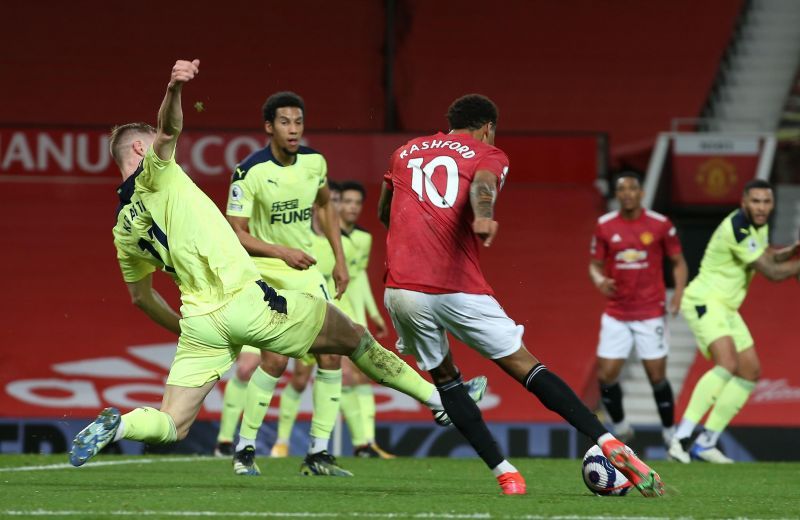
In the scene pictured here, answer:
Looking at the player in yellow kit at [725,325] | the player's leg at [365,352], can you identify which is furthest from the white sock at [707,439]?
the player's leg at [365,352]

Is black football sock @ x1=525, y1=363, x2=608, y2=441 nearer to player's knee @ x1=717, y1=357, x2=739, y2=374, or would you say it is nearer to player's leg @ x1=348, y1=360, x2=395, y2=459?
player's knee @ x1=717, y1=357, x2=739, y2=374

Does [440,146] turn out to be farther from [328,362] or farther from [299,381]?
[299,381]

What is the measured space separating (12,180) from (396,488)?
8.71 meters

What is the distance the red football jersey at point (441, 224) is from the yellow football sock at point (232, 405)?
4277 mm

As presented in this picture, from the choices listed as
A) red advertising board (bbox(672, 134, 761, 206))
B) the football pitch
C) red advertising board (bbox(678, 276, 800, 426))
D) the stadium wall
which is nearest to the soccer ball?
the football pitch

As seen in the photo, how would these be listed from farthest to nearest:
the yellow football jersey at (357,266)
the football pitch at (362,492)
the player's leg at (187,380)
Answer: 1. the yellow football jersey at (357,266)
2. the player's leg at (187,380)
3. the football pitch at (362,492)

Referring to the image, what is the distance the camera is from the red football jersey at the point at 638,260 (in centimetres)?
1178

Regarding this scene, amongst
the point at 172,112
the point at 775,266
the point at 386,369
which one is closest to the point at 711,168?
the point at 775,266

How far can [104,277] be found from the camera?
1483 cm

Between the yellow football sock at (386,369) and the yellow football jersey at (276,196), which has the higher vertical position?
the yellow football jersey at (276,196)

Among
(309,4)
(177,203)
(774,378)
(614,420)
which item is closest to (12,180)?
(309,4)

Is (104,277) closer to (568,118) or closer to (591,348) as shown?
(591,348)

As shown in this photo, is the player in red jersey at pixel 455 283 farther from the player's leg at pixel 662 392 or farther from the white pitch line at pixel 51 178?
the white pitch line at pixel 51 178

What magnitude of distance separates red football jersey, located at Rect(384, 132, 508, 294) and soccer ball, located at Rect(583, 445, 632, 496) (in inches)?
34.3
